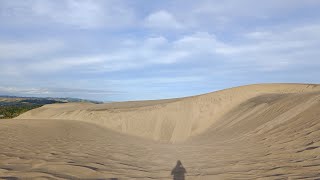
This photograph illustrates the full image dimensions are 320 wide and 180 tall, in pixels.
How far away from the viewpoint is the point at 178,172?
5895 millimetres

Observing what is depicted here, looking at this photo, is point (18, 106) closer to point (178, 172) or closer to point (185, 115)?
point (185, 115)

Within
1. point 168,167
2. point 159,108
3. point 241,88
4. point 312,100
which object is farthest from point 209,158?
point 241,88

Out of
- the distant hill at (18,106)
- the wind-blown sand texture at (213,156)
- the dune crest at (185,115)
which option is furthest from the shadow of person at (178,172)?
the distant hill at (18,106)

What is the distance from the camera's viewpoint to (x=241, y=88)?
75.3 ft

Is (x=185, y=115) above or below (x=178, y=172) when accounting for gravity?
above

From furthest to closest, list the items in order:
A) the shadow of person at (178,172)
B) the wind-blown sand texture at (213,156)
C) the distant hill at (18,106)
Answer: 1. the distant hill at (18,106)
2. the shadow of person at (178,172)
3. the wind-blown sand texture at (213,156)

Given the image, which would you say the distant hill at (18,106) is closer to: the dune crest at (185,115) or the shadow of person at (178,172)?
the dune crest at (185,115)

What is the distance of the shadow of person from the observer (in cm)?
545

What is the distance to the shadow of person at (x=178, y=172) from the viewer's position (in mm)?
5453

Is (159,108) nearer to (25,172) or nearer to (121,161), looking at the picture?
(121,161)

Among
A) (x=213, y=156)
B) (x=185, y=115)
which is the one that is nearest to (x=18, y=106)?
(x=185, y=115)

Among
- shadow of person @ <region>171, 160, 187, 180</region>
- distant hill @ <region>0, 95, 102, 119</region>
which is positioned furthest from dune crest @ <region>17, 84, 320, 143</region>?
distant hill @ <region>0, 95, 102, 119</region>

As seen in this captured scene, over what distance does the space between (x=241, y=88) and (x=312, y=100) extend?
10.9 meters

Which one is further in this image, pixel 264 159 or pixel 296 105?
pixel 296 105
